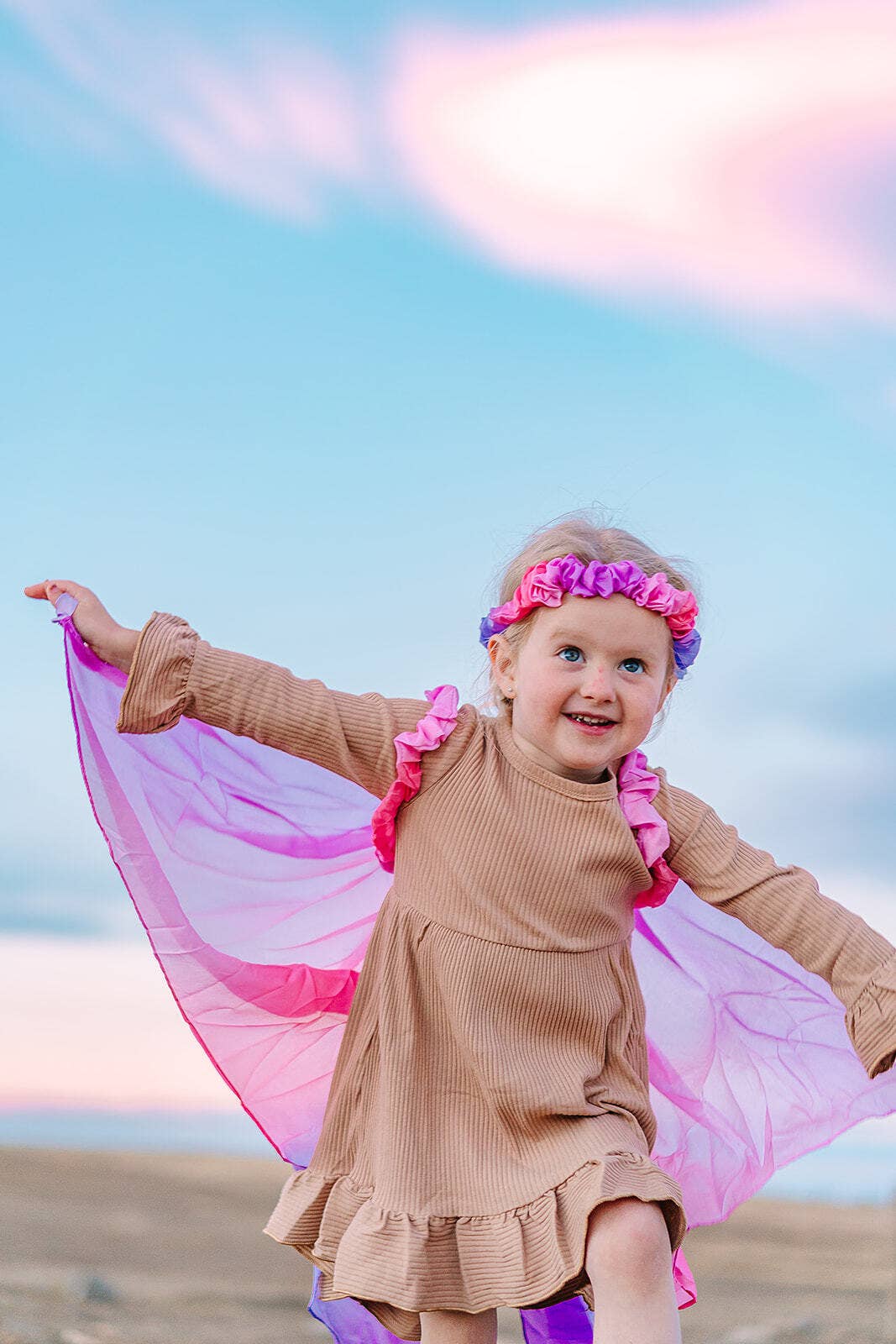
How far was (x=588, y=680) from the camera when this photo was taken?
2.44 m

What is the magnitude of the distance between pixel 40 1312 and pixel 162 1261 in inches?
51.8

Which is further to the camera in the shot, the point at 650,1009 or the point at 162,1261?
the point at 162,1261

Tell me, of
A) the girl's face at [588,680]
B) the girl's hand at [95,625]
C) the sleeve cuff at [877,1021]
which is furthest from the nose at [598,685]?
the girl's hand at [95,625]

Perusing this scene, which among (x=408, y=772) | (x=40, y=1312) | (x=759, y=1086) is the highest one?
(x=408, y=772)

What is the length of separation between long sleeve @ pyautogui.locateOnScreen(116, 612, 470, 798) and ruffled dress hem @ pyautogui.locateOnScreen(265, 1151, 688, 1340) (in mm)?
715

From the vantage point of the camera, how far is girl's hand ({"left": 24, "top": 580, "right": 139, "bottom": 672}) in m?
2.51

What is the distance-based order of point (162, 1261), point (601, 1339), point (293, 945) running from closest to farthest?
point (601, 1339) < point (293, 945) < point (162, 1261)

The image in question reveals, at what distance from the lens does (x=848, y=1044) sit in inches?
116

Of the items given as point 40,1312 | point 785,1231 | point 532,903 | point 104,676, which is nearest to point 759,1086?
point 532,903

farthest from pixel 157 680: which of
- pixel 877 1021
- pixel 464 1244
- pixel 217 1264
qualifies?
pixel 217 1264

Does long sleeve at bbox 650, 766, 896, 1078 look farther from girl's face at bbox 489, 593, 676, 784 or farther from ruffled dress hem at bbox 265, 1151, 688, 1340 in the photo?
ruffled dress hem at bbox 265, 1151, 688, 1340

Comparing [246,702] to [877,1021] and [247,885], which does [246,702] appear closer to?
[247,885]

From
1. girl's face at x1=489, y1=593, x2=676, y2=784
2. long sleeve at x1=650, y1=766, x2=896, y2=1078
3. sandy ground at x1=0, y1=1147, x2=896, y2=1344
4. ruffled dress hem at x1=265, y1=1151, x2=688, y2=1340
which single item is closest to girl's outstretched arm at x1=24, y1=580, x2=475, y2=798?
girl's face at x1=489, y1=593, x2=676, y2=784

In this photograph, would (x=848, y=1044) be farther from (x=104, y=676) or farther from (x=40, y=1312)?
(x=40, y=1312)
